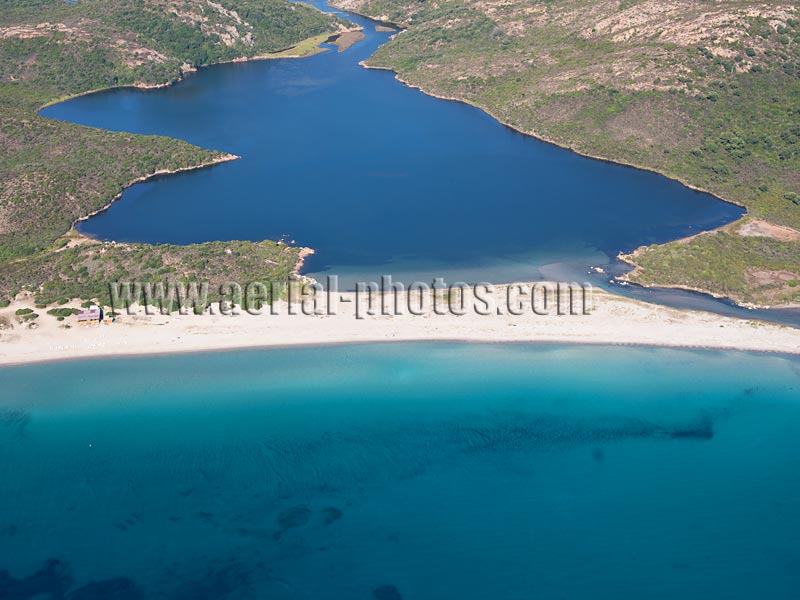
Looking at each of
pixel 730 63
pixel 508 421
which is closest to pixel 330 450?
pixel 508 421

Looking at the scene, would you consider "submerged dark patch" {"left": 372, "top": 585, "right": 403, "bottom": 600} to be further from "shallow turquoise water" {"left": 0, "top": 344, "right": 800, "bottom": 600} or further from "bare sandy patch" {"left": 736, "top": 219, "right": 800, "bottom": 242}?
"bare sandy patch" {"left": 736, "top": 219, "right": 800, "bottom": 242}

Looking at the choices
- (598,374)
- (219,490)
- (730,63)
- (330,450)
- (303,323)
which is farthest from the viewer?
(730,63)

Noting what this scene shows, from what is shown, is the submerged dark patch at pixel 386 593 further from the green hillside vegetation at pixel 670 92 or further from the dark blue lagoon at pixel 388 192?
the green hillside vegetation at pixel 670 92

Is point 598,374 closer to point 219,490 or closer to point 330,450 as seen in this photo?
point 330,450

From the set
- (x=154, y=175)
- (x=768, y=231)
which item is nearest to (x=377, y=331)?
(x=154, y=175)

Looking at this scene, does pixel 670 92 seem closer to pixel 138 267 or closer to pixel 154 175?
pixel 154 175

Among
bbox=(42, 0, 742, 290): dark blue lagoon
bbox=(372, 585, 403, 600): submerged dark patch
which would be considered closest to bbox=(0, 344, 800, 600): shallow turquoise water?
bbox=(372, 585, 403, 600): submerged dark patch
